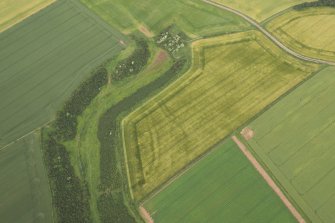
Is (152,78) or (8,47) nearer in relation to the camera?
(152,78)

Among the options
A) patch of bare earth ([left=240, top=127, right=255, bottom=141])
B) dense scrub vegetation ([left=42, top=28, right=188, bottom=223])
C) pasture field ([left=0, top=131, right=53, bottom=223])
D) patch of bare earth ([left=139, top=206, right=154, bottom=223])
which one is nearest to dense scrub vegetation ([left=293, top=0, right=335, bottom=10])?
dense scrub vegetation ([left=42, top=28, right=188, bottom=223])

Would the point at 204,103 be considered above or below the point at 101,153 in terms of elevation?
below

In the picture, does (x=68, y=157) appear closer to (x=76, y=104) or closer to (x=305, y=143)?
(x=76, y=104)

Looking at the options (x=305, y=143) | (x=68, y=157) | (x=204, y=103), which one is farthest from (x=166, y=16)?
(x=305, y=143)

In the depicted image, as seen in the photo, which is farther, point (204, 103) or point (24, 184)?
point (204, 103)

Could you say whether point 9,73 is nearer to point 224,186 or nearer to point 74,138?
point 74,138

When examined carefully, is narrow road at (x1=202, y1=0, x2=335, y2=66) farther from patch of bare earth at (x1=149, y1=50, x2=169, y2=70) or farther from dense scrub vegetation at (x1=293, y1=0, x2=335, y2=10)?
patch of bare earth at (x1=149, y1=50, x2=169, y2=70)

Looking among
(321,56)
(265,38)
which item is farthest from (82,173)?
(321,56)
